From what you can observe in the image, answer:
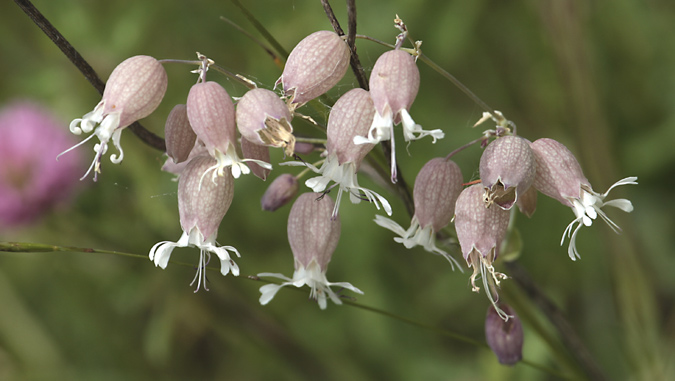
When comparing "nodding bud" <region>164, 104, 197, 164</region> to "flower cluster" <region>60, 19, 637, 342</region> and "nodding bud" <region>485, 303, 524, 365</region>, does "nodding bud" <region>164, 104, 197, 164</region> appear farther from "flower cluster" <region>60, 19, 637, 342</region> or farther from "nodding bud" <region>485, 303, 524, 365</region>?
"nodding bud" <region>485, 303, 524, 365</region>

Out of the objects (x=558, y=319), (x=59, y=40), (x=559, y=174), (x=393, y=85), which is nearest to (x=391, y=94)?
(x=393, y=85)

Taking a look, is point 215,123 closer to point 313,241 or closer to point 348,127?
point 348,127

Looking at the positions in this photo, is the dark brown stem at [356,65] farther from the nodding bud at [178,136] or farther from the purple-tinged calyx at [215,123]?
the nodding bud at [178,136]

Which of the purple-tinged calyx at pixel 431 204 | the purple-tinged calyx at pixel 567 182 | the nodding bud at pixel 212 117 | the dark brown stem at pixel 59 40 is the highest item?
the dark brown stem at pixel 59 40

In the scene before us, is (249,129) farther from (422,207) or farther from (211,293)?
(211,293)

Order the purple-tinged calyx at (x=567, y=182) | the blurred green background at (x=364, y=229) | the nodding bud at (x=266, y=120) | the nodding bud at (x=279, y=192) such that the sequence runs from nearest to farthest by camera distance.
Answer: the nodding bud at (x=266, y=120) → the purple-tinged calyx at (x=567, y=182) → the nodding bud at (x=279, y=192) → the blurred green background at (x=364, y=229)

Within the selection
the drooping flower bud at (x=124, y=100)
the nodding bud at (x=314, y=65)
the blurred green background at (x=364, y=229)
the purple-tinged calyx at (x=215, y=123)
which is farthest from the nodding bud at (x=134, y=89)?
the blurred green background at (x=364, y=229)
